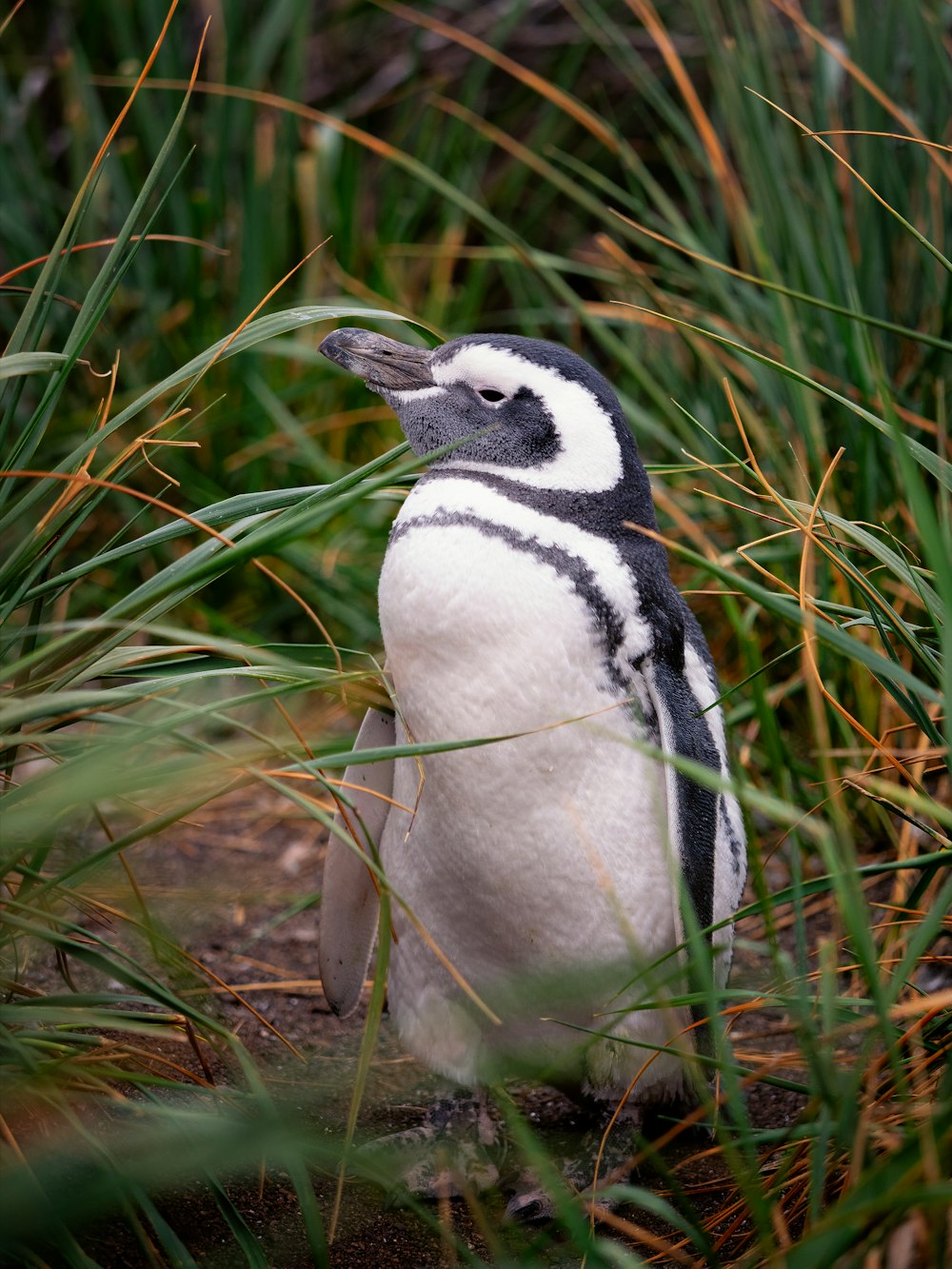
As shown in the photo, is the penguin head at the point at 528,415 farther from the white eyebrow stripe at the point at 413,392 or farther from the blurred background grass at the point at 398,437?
the blurred background grass at the point at 398,437

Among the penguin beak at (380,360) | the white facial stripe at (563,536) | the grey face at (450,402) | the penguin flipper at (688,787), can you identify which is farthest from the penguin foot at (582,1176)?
the penguin beak at (380,360)

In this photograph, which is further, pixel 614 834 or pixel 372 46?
pixel 372 46

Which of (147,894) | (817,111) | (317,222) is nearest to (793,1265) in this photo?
(147,894)

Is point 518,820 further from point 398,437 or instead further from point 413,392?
point 398,437

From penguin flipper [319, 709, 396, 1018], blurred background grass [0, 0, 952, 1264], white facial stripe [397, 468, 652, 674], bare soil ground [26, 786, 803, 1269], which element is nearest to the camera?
blurred background grass [0, 0, 952, 1264]

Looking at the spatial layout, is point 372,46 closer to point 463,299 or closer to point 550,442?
point 463,299

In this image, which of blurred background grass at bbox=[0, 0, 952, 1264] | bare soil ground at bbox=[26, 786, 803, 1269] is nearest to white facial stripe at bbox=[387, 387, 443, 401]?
blurred background grass at bbox=[0, 0, 952, 1264]

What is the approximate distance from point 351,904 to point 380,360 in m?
0.70

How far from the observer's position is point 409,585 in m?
1.49

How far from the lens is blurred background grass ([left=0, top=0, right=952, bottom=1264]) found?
118 cm

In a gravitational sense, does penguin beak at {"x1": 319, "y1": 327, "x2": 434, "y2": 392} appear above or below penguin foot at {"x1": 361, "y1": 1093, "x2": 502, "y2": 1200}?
above

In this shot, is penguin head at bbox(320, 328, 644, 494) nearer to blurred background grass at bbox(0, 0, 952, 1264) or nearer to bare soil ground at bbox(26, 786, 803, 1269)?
Answer: blurred background grass at bbox(0, 0, 952, 1264)

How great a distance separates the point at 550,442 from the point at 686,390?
49.7 inches

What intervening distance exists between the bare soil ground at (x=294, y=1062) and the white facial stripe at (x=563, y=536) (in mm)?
390
